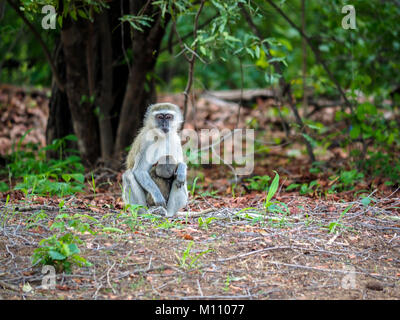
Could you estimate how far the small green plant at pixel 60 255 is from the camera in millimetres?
3768

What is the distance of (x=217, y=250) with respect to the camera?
14.4ft

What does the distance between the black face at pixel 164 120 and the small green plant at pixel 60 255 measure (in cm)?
241

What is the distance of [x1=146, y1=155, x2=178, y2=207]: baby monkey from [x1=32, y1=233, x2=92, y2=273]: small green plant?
2200 millimetres

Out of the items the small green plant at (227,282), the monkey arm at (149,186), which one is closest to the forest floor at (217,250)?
the small green plant at (227,282)

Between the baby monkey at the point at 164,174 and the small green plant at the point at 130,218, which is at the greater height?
the baby monkey at the point at 164,174

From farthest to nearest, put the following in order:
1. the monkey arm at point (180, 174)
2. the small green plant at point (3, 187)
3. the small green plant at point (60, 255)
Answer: the small green plant at point (3, 187) → the monkey arm at point (180, 174) → the small green plant at point (60, 255)

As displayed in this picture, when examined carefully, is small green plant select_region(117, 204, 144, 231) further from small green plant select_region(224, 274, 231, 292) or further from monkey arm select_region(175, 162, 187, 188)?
small green plant select_region(224, 274, 231, 292)

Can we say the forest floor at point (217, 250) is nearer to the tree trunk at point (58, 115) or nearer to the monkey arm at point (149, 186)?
the monkey arm at point (149, 186)

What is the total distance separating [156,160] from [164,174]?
0.72ft

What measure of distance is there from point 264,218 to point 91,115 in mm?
4219

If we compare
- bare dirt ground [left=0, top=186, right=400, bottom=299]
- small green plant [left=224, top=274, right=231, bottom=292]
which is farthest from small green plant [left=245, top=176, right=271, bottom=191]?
small green plant [left=224, top=274, right=231, bottom=292]
